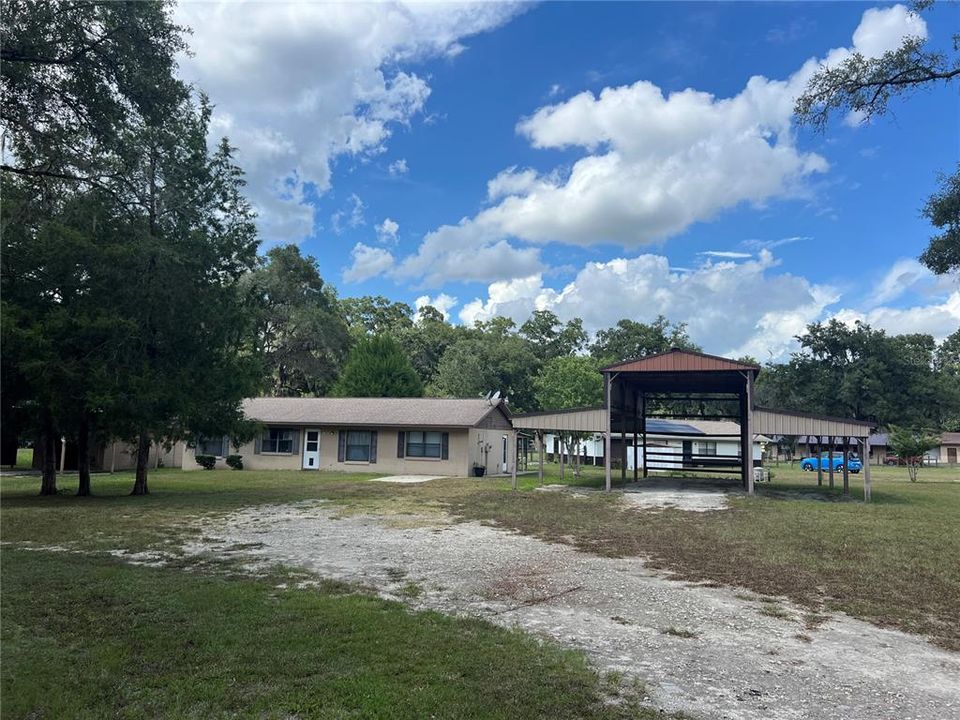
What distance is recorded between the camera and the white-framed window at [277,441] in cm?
2786

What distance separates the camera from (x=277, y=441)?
2803cm

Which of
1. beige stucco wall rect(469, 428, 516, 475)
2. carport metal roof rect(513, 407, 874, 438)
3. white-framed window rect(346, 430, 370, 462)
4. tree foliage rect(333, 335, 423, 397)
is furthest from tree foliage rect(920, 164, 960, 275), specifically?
tree foliage rect(333, 335, 423, 397)

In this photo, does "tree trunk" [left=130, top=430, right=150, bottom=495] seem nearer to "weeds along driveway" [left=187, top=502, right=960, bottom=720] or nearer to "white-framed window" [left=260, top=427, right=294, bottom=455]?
"weeds along driveway" [left=187, top=502, right=960, bottom=720]

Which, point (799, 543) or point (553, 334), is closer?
point (799, 543)

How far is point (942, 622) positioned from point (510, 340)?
46.5 metres

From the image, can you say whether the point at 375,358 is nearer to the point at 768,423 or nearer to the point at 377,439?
the point at 377,439

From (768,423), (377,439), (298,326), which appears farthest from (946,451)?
(298,326)

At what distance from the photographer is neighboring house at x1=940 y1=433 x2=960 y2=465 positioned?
5475 cm

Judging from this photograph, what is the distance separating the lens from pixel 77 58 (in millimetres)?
7602

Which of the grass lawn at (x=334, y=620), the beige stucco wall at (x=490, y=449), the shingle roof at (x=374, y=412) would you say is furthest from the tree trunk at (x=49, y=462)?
the beige stucco wall at (x=490, y=449)

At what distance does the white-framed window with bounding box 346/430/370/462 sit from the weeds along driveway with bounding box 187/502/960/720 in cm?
1654

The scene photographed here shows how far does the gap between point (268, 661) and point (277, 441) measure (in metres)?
24.7

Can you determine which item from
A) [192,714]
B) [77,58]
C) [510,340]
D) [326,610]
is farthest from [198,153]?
[510,340]

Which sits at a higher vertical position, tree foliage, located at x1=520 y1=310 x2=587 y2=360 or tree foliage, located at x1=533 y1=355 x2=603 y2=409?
tree foliage, located at x1=520 y1=310 x2=587 y2=360
